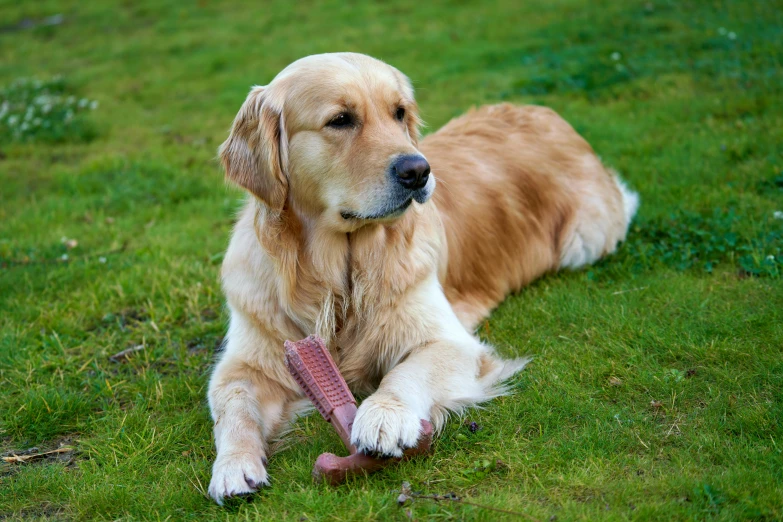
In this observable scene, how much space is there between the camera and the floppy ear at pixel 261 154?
3.39 meters

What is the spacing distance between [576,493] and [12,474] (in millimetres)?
2326

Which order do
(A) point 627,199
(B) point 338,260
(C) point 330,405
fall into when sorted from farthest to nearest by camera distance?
(A) point 627,199 → (B) point 338,260 → (C) point 330,405

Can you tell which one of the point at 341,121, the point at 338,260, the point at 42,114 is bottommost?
the point at 42,114

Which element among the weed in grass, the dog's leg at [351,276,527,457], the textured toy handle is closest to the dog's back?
the dog's leg at [351,276,527,457]

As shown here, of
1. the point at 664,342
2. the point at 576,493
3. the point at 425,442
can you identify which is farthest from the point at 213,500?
the point at 664,342

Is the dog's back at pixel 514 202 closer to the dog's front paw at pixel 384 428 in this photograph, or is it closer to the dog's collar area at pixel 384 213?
the dog's collar area at pixel 384 213

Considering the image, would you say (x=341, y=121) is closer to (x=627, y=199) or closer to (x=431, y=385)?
(x=431, y=385)

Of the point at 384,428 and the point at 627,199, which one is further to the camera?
the point at 627,199

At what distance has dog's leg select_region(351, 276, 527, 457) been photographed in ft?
8.98

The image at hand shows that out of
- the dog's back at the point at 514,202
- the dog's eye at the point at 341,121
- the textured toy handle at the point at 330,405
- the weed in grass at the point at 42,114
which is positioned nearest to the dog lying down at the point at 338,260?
the dog's eye at the point at 341,121

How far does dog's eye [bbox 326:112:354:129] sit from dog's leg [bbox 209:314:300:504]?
109 cm

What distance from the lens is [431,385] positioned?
3.22 meters

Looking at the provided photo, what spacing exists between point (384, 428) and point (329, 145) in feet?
4.24

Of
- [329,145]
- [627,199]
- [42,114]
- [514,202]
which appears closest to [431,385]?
[329,145]
